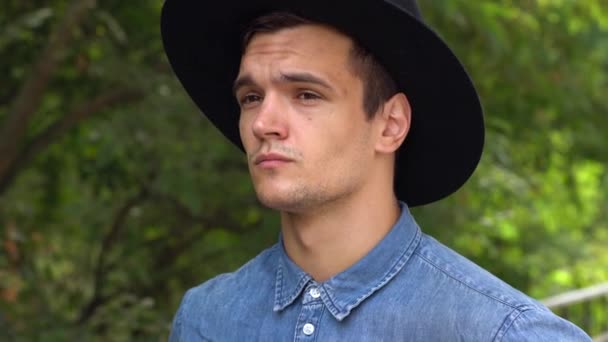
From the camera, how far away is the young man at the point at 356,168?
252cm

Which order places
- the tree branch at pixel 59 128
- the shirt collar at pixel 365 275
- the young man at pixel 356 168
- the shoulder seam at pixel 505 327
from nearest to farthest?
1. the shoulder seam at pixel 505 327
2. the young man at pixel 356 168
3. the shirt collar at pixel 365 275
4. the tree branch at pixel 59 128

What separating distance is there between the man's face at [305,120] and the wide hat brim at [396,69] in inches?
2.9

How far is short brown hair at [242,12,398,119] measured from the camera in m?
2.60

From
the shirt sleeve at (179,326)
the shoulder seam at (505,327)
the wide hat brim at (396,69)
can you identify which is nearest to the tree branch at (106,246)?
the shirt sleeve at (179,326)

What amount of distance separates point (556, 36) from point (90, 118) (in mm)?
2338

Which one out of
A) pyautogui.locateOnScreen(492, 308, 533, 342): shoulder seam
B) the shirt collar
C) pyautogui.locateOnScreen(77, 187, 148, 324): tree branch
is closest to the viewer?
pyautogui.locateOnScreen(492, 308, 533, 342): shoulder seam

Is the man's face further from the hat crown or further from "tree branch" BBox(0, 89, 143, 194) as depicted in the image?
"tree branch" BBox(0, 89, 143, 194)

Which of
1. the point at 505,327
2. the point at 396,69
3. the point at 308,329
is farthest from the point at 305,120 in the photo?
the point at 505,327

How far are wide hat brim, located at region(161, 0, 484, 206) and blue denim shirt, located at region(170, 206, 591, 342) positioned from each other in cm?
16

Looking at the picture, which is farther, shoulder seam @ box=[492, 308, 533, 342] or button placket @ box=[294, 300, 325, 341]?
button placket @ box=[294, 300, 325, 341]

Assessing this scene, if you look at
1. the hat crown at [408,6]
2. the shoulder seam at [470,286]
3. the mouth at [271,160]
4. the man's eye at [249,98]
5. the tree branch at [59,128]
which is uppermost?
the hat crown at [408,6]

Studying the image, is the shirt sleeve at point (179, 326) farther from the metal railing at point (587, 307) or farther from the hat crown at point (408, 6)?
the metal railing at point (587, 307)

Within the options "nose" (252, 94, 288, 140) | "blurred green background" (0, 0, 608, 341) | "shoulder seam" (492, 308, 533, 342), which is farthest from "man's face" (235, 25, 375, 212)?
"blurred green background" (0, 0, 608, 341)

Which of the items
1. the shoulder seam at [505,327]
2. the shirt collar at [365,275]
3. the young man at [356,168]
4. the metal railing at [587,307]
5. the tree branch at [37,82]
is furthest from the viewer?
the metal railing at [587,307]
